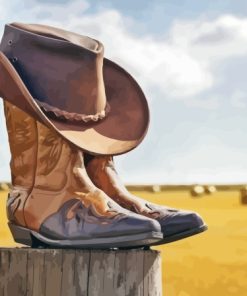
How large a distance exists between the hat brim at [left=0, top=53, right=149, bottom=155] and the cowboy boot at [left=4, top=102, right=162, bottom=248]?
47 millimetres

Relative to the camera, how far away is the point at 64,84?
3430 millimetres

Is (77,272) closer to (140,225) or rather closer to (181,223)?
(140,225)

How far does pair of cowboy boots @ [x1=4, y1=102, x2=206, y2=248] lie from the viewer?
321 centimetres

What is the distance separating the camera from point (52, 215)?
3.30 meters

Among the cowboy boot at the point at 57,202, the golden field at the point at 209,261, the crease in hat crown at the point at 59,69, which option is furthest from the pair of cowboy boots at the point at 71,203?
the golden field at the point at 209,261

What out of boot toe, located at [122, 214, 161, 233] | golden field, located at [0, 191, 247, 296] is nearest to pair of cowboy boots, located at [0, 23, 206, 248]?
boot toe, located at [122, 214, 161, 233]

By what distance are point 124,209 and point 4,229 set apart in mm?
6291

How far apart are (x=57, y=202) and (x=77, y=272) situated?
25 cm

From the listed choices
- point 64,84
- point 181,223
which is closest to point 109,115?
point 64,84

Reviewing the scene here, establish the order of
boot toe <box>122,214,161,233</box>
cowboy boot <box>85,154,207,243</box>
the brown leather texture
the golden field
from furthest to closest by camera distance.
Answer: the golden field → cowboy boot <box>85,154,207,243</box> → the brown leather texture → boot toe <box>122,214,161,233</box>

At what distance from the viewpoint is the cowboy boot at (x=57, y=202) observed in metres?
3.21

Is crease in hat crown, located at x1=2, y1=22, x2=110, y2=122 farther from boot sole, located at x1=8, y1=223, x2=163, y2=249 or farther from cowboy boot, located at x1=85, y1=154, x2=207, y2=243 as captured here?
boot sole, located at x1=8, y1=223, x2=163, y2=249

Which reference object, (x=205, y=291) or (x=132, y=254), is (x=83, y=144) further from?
(x=205, y=291)

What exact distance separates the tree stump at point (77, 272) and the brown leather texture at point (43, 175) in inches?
5.7
